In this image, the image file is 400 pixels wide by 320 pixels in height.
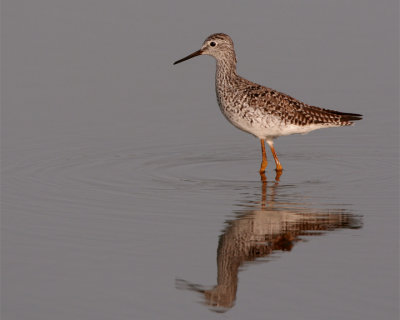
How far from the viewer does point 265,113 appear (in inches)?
687

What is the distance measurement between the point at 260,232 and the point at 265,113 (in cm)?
477

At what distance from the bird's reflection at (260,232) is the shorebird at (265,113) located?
2500 mm

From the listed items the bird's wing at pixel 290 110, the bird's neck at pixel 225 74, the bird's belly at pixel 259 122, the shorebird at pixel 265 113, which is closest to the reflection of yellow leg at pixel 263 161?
the shorebird at pixel 265 113

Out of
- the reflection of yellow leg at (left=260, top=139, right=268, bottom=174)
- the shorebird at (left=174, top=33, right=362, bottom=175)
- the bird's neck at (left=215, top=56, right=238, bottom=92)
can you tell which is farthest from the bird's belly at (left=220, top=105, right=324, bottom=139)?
the bird's neck at (left=215, top=56, right=238, bottom=92)

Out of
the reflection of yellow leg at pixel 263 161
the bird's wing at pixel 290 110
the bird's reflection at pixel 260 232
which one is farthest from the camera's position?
the bird's wing at pixel 290 110

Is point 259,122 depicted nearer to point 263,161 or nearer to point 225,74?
point 263,161

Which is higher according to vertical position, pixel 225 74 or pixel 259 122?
pixel 225 74

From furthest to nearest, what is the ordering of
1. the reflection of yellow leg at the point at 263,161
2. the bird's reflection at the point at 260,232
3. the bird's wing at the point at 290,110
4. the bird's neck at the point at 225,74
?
the bird's neck at the point at 225,74 → the bird's wing at the point at 290,110 → the reflection of yellow leg at the point at 263,161 → the bird's reflection at the point at 260,232

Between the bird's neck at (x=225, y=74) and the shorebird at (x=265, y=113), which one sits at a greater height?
the bird's neck at (x=225, y=74)

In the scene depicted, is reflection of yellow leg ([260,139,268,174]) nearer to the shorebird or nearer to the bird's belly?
the shorebird

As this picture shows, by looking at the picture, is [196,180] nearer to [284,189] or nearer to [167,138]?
[284,189]

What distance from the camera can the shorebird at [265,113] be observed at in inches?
687

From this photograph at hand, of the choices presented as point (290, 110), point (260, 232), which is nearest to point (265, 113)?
point (290, 110)

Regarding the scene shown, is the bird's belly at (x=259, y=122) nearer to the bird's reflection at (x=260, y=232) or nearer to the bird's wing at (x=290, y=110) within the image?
the bird's wing at (x=290, y=110)
